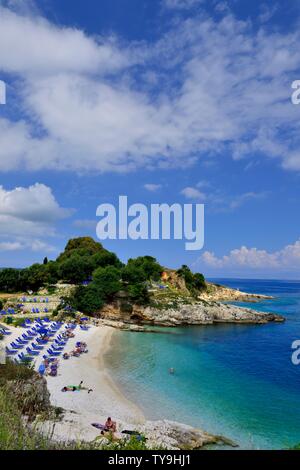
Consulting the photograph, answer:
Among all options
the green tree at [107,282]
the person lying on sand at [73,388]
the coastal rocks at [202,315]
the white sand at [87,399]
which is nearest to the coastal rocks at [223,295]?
the coastal rocks at [202,315]

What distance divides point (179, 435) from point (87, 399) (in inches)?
352

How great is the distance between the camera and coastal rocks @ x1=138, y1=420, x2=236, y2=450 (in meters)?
18.2

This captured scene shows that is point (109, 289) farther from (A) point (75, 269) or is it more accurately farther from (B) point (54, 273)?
(B) point (54, 273)

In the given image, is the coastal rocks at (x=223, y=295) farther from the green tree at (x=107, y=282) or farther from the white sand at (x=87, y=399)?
the white sand at (x=87, y=399)

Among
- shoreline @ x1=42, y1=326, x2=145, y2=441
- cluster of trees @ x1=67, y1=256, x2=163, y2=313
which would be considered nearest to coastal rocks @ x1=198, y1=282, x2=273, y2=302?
cluster of trees @ x1=67, y1=256, x2=163, y2=313

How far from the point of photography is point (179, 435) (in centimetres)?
1909

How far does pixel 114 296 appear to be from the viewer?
63.5 m

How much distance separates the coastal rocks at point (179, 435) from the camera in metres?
18.2

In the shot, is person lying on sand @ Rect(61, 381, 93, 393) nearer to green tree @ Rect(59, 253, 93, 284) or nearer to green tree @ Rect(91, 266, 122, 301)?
green tree @ Rect(91, 266, 122, 301)

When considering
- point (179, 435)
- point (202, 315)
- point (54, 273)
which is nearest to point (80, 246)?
point (54, 273)

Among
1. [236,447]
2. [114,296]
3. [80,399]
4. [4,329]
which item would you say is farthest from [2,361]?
[114,296]

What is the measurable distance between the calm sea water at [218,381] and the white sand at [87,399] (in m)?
1.26

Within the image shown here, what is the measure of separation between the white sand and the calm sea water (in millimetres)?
1257
